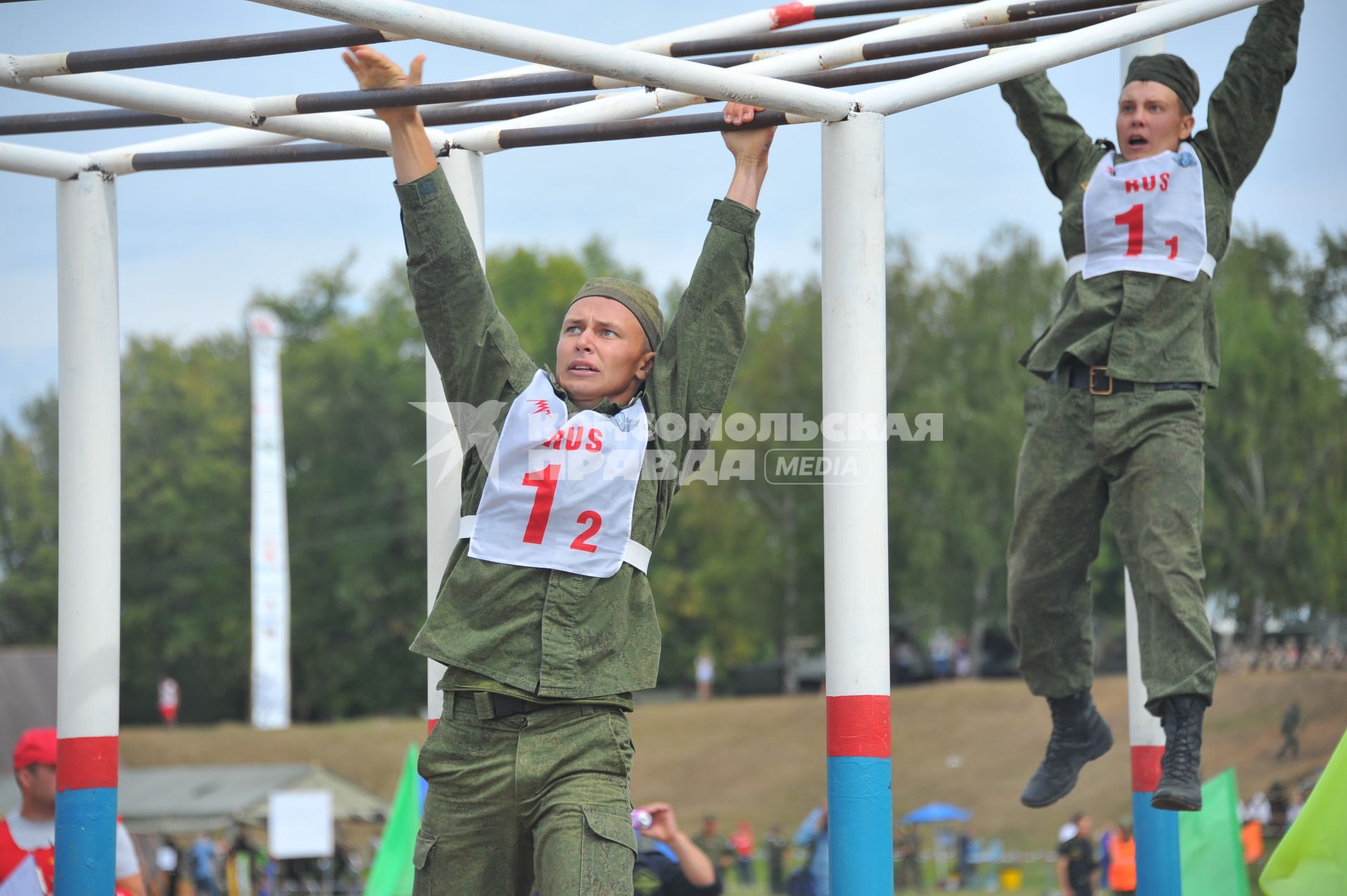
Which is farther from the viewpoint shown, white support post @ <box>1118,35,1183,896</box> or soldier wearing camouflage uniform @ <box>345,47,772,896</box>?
white support post @ <box>1118,35,1183,896</box>

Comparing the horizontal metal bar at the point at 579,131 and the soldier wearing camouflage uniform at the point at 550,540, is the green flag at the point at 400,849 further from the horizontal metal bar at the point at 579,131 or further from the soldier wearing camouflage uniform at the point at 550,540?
the soldier wearing camouflage uniform at the point at 550,540

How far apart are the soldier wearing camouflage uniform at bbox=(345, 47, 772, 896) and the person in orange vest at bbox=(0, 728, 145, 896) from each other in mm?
2284

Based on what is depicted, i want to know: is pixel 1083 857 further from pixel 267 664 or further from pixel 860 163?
pixel 267 664

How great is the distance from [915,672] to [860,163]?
125 ft

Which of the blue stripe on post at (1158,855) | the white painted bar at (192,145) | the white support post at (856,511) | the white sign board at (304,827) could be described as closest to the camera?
the white support post at (856,511)

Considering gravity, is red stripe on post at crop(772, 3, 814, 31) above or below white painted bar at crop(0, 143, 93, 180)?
above

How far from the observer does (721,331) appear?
12.6 feet

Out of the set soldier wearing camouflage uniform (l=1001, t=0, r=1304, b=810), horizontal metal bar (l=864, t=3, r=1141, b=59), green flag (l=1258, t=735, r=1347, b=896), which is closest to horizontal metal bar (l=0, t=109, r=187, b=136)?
horizontal metal bar (l=864, t=3, r=1141, b=59)

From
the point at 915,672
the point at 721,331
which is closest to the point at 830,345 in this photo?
the point at 721,331

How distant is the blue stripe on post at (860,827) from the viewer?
3.91 metres

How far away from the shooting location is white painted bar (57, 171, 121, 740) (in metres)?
4.71

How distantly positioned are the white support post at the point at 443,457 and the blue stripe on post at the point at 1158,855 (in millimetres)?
2597

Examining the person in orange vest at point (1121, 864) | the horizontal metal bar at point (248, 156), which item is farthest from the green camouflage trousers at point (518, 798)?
the person in orange vest at point (1121, 864)

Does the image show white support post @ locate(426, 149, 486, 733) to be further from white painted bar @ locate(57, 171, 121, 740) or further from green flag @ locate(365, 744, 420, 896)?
green flag @ locate(365, 744, 420, 896)
